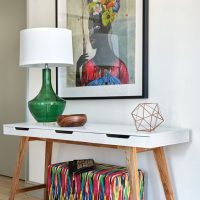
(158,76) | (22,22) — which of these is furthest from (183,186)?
(22,22)

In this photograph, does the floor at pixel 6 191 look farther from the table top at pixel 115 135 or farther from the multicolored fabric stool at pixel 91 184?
the table top at pixel 115 135

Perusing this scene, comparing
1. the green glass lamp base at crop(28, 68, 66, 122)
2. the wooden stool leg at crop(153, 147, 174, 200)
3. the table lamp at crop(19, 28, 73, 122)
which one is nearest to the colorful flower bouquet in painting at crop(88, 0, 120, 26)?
the table lamp at crop(19, 28, 73, 122)

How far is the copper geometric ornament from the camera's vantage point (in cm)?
214

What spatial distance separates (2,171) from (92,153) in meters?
1.53

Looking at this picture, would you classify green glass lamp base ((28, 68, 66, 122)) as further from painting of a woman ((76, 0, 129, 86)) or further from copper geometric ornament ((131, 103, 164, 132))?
copper geometric ornament ((131, 103, 164, 132))

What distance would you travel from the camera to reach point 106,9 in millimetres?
2422

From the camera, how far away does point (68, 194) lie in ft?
7.67

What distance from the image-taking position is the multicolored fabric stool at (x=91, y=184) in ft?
6.71

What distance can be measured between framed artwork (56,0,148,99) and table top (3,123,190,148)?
0.37 metres

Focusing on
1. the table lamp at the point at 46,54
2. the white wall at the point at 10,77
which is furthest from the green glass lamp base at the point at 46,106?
the white wall at the point at 10,77

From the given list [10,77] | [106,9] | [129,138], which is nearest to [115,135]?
[129,138]

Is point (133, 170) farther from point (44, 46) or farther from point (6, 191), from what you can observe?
point (6, 191)

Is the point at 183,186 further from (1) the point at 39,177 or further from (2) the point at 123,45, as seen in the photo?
(1) the point at 39,177

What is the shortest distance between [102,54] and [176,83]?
599mm
